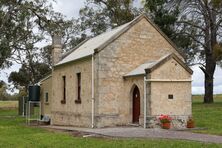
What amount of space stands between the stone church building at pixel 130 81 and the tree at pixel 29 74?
1278 inches

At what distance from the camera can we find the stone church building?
23.9m

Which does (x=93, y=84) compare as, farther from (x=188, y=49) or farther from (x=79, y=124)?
(x=188, y=49)

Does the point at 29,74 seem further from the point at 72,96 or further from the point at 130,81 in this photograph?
the point at 130,81

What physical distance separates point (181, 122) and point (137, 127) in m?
2.54

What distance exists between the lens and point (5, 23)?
43094mm

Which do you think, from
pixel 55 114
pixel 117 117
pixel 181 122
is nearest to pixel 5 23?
pixel 55 114

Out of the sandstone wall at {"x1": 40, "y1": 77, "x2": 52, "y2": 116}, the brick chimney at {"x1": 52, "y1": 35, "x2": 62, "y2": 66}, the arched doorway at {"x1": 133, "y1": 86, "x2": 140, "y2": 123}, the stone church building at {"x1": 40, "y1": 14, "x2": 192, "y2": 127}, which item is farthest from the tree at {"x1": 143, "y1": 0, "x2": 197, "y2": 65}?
the arched doorway at {"x1": 133, "y1": 86, "x2": 140, "y2": 123}

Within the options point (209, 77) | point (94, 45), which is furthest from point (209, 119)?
point (209, 77)

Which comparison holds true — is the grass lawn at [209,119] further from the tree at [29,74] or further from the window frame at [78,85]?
the tree at [29,74]

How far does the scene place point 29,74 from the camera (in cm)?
6669

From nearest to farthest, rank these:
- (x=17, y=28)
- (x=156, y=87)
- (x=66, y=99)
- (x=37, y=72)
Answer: (x=156, y=87) < (x=66, y=99) < (x=17, y=28) < (x=37, y=72)

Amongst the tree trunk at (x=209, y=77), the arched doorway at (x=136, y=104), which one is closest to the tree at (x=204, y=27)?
the tree trunk at (x=209, y=77)

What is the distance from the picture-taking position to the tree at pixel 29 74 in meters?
61.8

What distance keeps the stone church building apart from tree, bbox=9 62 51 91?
3247cm
